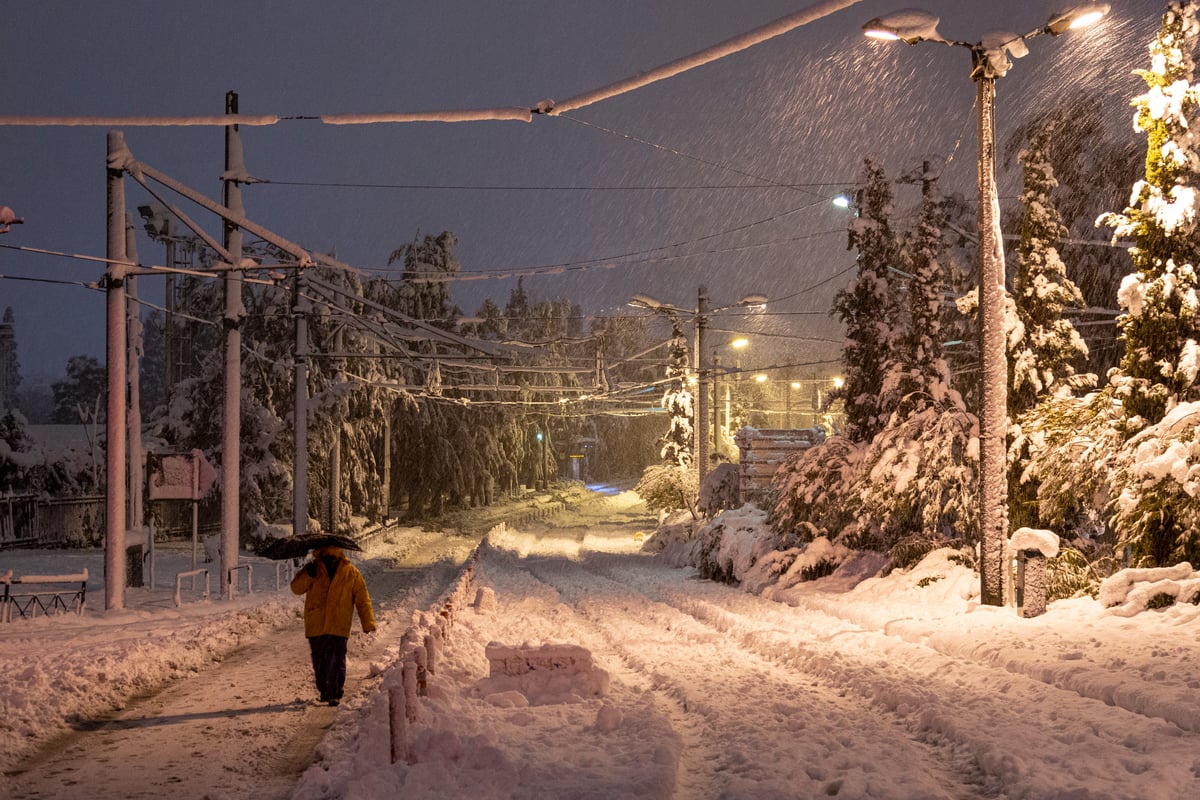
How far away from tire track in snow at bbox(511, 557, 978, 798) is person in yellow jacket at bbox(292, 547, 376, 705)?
338cm

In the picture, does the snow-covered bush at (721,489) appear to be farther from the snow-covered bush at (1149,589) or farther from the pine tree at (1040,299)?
the snow-covered bush at (1149,589)

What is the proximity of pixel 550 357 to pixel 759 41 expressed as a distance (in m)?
57.2

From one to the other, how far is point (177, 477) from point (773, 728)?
1742 cm

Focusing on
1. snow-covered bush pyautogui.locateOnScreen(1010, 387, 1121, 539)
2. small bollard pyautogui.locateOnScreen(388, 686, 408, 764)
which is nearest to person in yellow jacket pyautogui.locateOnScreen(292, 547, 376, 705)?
small bollard pyautogui.locateOnScreen(388, 686, 408, 764)

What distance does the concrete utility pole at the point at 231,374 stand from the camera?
23.4m

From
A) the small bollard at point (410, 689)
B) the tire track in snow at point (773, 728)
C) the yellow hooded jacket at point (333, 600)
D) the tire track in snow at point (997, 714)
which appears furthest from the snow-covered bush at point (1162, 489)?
the small bollard at point (410, 689)

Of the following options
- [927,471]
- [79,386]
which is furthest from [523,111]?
[79,386]

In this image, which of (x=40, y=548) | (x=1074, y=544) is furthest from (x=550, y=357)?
(x=1074, y=544)

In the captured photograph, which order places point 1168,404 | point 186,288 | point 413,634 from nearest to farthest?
point 413,634 → point 1168,404 → point 186,288

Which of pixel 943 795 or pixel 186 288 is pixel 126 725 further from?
pixel 186 288

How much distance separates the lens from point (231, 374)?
77.2 feet

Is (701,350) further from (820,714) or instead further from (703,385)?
(820,714)

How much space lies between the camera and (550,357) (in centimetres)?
6650

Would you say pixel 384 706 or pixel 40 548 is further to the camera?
pixel 40 548
